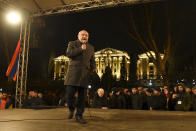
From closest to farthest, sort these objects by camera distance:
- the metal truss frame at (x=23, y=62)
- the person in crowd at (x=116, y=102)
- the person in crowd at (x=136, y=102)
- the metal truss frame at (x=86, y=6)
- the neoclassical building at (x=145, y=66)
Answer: the metal truss frame at (x=86, y=6)
the metal truss frame at (x=23, y=62)
the person in crowd at (x=136, y=102)
the person in crowd at (x=116, y=102)
the neoclassical building at (x=145, y=66)

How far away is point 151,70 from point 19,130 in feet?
277

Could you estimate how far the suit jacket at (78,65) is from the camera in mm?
3090

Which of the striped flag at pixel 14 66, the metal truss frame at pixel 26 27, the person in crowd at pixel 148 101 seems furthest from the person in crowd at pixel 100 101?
the striped flag at pixel 14 66

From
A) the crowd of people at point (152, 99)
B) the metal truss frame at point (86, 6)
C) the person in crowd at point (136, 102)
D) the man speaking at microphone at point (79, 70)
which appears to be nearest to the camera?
the man speaking at microphone at point (79, 70)

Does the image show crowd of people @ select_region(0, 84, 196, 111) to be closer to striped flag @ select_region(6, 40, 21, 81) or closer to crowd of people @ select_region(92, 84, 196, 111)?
crowd of people @ select_region(92, 84, 196, 111)

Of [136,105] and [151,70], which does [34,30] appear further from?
[151,70]

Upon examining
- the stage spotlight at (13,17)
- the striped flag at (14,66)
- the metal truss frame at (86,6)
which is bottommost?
the striped flag at (14,66)

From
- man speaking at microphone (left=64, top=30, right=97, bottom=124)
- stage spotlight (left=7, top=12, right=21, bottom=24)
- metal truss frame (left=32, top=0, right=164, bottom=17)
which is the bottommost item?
man speaking at microphone (left=64, top=30, right=97, bottom=124)

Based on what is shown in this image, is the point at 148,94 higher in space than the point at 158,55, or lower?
lower

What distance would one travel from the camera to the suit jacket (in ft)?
→ 10.1

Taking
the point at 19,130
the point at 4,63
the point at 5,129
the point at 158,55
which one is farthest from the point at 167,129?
the point at 4,63

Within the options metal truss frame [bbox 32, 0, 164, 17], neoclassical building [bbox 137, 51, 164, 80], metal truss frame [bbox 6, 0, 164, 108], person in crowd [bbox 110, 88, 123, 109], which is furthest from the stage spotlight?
neoclassical building [bbox 137, 51, 164, 80]

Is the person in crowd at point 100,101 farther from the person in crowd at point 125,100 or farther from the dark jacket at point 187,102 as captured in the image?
the dark jacket at point 187,102

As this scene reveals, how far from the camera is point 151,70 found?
8362 cm
